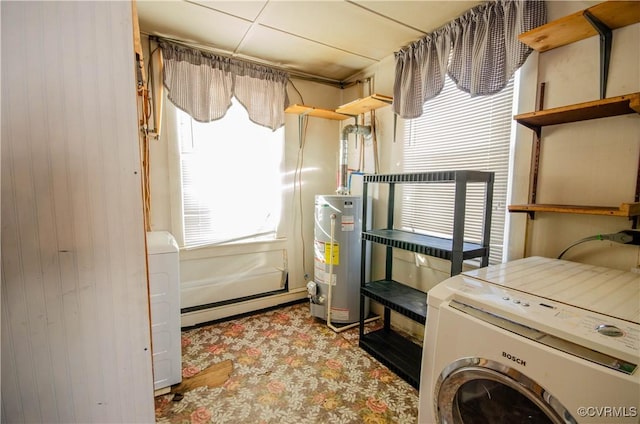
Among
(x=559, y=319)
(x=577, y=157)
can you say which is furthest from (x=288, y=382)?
(x=577, y=157)

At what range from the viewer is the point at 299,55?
91.5 inches

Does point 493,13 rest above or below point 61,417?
above

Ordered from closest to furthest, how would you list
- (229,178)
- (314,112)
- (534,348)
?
(534,348)
(229,178)
(314,112)

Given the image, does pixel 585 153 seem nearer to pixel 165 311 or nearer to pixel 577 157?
pixel 577 157

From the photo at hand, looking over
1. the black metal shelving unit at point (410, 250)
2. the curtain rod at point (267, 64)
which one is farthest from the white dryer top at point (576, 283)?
the curtain rod at point (267, 64)

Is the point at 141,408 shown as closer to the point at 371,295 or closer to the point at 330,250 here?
the point at 371,295

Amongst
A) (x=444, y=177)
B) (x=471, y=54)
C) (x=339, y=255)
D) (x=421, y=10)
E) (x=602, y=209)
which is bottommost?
(x=339, y=255)

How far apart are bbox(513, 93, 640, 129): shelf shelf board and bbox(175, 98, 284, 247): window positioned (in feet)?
6.49

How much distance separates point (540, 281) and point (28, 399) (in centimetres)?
164

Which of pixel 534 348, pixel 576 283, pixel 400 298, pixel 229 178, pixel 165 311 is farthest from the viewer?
pixel 229 178

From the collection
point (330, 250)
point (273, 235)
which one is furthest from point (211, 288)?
point (330, 250)

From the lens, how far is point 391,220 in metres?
2.25

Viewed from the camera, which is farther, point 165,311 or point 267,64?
point 267,64

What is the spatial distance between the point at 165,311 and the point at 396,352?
1.56 meters
